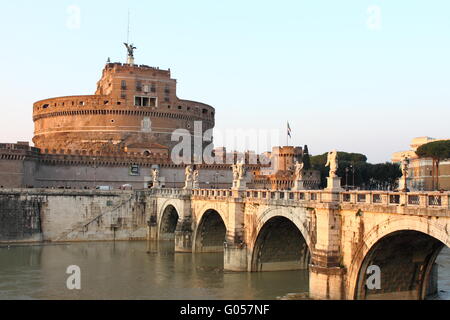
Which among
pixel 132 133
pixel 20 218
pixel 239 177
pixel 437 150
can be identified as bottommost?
pixel 20 218

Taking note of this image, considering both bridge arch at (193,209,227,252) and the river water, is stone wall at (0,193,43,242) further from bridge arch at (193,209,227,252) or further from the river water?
bridge arch at (193,209,227,252)

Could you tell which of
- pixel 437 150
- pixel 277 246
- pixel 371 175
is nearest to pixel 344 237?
pixel 277 246

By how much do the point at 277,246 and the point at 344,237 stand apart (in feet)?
33.7

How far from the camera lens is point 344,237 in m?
24.4

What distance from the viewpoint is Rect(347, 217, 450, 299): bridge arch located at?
2179 cm

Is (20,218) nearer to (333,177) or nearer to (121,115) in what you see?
(121,115)

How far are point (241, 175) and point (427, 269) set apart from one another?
14801 millimetres

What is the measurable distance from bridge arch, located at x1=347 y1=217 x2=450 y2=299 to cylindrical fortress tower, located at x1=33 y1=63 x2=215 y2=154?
5627cm

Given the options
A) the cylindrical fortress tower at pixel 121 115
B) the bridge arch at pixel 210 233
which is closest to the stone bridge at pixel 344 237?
the bridge arch at pixel 210 233

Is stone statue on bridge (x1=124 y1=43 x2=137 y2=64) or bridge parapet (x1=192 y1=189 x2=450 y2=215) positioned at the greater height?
stone statue on bridge (x1=124 y1=43 x2=137 y2=64)

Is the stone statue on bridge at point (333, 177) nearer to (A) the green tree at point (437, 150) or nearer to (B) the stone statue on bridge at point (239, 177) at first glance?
(B) the stone statue on bridge at point (239, 177)

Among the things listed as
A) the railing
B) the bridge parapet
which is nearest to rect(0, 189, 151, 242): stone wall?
the railing

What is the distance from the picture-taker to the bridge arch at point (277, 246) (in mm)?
32719
